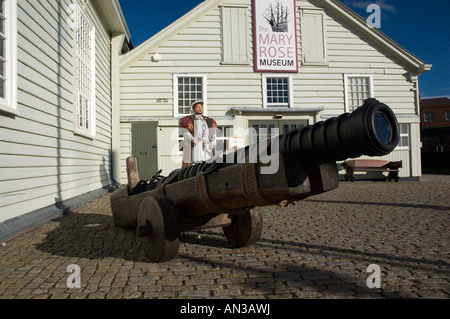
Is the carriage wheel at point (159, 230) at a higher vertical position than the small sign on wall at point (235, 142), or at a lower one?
lower

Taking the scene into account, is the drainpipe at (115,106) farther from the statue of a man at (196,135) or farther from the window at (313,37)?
Answer: the window at (313,37)

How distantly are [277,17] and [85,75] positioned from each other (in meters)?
8.07

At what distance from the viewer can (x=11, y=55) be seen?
4.84m

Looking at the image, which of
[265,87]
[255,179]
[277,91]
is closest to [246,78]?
[265,87]

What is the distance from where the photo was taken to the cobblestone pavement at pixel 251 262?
253 centimetres

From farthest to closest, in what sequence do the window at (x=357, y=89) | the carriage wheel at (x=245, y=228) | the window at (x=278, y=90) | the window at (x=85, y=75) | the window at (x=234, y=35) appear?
the window at (x=357, y=89) → the window at (x=278, y=90) → the window at (x=234, y=35) → the window at (x=85, y=75) → the carriage wheel at (x=245, y=228)

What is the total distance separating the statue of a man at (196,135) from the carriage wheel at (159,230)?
9.76ft

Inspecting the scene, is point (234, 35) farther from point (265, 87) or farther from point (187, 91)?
point (187, 91)

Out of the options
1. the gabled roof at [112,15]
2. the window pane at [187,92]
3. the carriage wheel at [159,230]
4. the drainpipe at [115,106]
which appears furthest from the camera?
the window pane at [187,92]

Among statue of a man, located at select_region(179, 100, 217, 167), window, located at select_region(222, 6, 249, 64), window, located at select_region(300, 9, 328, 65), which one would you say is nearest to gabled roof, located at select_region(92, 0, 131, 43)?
window, located at select_region(222, 6, 249, 64)

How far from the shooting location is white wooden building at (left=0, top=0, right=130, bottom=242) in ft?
15.9

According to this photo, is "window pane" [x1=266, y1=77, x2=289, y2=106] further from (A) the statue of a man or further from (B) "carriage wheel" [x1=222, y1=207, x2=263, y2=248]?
(B) "carriage wheel" [x1=222, y1=207, x2=263, y2=248]

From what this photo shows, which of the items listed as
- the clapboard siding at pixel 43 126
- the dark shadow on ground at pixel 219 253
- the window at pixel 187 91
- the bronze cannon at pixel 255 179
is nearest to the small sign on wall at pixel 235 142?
the window at pixel 187 91
